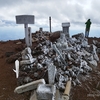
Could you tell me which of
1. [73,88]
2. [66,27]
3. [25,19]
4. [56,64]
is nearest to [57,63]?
[56,64]

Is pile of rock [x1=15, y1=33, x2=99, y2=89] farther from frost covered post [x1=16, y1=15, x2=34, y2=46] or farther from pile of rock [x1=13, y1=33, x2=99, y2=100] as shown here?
frost covered post [x1=16, y1=15, x2=34, y2=46]

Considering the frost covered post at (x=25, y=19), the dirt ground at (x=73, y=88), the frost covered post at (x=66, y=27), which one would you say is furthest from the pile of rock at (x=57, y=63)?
the frost covered post at (x=25, y=19)

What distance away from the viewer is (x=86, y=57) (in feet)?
28.3

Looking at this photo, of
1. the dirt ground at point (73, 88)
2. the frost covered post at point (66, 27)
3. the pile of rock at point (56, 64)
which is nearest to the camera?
the dirt ground at point (73, 88)

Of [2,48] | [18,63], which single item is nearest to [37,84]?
[18,63]

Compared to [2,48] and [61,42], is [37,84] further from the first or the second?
[2,48]

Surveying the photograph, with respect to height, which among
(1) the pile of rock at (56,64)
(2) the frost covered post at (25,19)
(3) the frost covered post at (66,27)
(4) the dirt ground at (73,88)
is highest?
(2) the frost covered post at (25,19)

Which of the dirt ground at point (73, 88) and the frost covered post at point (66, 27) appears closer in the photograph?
the dirt ground at point (73, 88)

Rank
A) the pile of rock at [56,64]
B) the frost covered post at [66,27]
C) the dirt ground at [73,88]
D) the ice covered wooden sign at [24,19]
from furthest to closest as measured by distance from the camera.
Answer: the frost covered post at [66,27] → the ice covered wooden sign at [24,19] → the pile of rock at [56,64] → the dirt ground at [73,88]

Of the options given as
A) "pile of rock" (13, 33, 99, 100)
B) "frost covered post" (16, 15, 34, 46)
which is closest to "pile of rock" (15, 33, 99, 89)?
"pile of rock" (13, 33, 99, 100)

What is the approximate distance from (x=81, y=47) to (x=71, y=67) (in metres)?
2.76

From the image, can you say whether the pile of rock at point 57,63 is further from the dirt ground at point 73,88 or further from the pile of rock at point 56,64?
the dirt ground at point 73,88

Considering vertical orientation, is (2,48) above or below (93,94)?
above

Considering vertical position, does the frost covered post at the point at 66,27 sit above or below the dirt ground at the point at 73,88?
above
